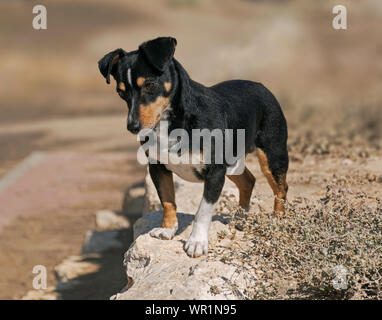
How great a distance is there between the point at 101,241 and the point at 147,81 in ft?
15.3

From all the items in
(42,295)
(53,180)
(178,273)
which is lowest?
(42,295)

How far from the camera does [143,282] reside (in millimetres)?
4383

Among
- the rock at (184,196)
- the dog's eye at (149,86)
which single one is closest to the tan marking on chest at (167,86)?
the dog's eye at (149,86)

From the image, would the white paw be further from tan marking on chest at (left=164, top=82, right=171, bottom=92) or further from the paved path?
the paved path

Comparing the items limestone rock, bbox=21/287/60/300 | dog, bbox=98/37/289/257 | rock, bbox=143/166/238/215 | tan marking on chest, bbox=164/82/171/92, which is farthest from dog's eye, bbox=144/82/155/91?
limestone rock, bbox=21/287/60/300

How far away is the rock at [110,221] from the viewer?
9000 mm

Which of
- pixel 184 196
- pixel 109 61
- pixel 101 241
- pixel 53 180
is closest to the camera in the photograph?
pixel 109 61

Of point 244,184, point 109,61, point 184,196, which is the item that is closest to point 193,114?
point 109,61

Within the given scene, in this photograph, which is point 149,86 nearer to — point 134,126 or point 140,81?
point 140,81

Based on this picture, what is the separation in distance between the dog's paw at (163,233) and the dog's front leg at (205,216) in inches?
12.7

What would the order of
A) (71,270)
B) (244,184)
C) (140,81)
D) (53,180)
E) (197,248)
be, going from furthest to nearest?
(53,180) < (71,270) < (244,184) < (197,248) < (140,81)

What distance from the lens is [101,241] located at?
8.48 metres

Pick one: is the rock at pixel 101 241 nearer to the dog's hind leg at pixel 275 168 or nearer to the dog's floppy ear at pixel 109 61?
the dog's hind leg at pixel 275 168
